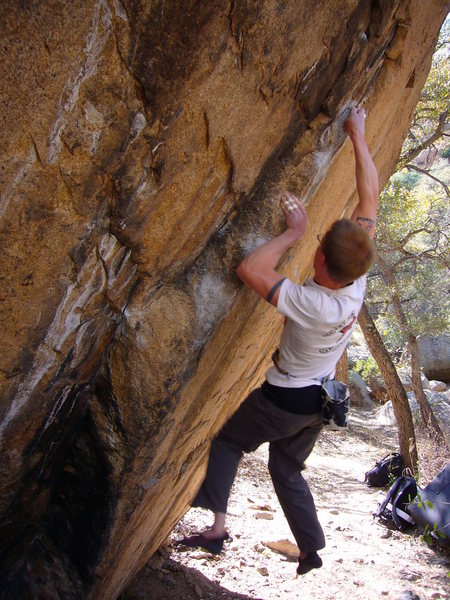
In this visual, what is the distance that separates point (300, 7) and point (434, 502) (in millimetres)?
5133

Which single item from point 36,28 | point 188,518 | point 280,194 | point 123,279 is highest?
point 280,194

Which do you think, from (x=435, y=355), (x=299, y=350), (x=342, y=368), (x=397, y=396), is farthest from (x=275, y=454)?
(x=435, y=355)

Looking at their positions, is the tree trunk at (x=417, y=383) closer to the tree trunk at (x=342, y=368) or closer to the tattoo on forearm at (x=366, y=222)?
the tree trunk at (x=342, y=368)

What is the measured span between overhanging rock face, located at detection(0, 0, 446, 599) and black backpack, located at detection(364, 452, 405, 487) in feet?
18.6

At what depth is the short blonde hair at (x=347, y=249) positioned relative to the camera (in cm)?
278

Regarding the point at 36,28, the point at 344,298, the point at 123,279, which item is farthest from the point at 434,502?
the point at 36,28

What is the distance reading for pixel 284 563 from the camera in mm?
4887

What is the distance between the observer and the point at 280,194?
2955 mm

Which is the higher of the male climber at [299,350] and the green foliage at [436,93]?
the green foliage at [436,93]

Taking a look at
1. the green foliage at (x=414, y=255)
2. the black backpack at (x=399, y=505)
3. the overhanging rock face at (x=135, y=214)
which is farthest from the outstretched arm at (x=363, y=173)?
the green foliage at (x=414, y=255)

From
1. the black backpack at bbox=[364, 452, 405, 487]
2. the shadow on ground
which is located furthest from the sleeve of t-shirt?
the black backpack at bbox=[364, 452, 405, 487]

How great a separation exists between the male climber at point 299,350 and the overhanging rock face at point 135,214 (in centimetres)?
18

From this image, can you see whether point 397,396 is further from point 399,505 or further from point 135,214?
point 135,214

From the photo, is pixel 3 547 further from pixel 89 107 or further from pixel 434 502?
pixel 434 502
